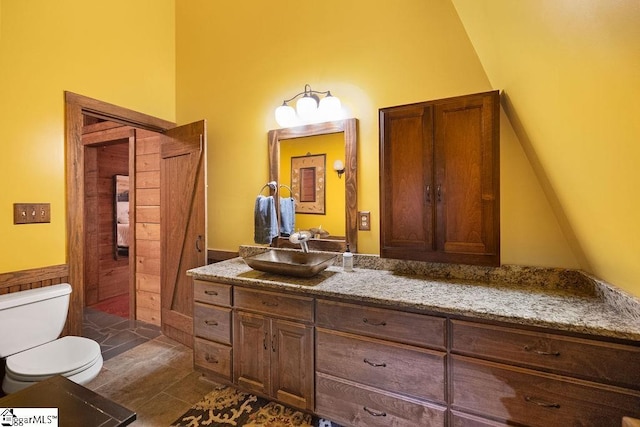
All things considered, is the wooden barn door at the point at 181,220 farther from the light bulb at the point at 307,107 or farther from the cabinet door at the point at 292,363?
the cabinet door at the point at 292,363

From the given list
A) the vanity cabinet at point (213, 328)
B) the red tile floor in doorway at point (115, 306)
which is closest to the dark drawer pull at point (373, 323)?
the vanity cabinet at point (213, 328)

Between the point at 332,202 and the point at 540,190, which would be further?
the point at 332,202

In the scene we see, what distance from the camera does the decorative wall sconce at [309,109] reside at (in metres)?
2.12

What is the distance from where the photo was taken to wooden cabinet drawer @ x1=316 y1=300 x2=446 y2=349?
135 centimetres

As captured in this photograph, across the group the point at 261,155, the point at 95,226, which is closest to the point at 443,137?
the point at 261,155

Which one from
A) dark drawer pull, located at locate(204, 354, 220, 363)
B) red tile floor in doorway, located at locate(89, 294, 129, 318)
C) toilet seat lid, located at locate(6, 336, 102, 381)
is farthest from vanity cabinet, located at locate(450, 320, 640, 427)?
red tile floor in doorway, located at locate(89, 294, 129, 318)

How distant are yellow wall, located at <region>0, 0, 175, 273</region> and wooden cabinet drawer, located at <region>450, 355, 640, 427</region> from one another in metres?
2.65

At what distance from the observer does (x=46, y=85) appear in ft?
6.42

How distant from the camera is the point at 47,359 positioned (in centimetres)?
164

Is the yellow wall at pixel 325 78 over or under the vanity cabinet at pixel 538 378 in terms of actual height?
over

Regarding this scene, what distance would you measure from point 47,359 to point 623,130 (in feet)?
9.34

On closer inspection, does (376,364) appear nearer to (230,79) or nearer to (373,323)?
(373,323)

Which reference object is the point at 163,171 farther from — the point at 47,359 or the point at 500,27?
the point at 500,27

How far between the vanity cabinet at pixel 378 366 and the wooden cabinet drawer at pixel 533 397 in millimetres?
107
